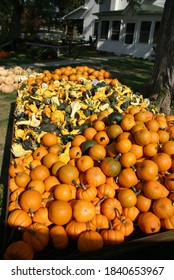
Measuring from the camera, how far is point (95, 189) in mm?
2740

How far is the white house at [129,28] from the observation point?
19172 mm

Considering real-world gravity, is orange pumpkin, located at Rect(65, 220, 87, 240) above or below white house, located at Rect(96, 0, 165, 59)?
below

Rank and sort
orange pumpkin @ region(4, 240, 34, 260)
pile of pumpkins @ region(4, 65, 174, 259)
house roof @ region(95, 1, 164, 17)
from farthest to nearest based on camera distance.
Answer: house roof @ region(95, 1, 164, 17) → pile of pumpkins @ region(4, 65, 174, 259) → orange pumpkin @ region(4, 240, 34, 260)

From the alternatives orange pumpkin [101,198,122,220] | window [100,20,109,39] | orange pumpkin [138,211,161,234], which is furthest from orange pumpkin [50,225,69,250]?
window [100,20,109,39]

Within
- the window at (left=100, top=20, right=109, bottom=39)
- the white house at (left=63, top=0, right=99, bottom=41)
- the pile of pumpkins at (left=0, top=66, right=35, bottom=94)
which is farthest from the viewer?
the white house at (left=63, top=0, right=99, bottom=41)

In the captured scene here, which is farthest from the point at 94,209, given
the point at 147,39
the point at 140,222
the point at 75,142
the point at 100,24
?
the point at 100,24

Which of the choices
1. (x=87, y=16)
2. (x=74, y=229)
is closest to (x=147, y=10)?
(x=87, y=16)

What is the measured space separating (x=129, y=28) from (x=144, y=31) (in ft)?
5.48

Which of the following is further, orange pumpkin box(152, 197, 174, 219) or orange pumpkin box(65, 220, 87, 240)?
orange pumpkin box(152, 197, 174, 219)

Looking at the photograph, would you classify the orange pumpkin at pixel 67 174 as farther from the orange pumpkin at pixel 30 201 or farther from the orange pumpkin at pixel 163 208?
the orange pumpkin at pixel 163 208

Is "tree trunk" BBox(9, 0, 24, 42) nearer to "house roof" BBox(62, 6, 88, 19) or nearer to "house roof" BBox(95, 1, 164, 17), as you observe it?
"house roof" BBox(95, 1, 164, 17)

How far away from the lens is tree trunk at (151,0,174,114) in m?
6.33
